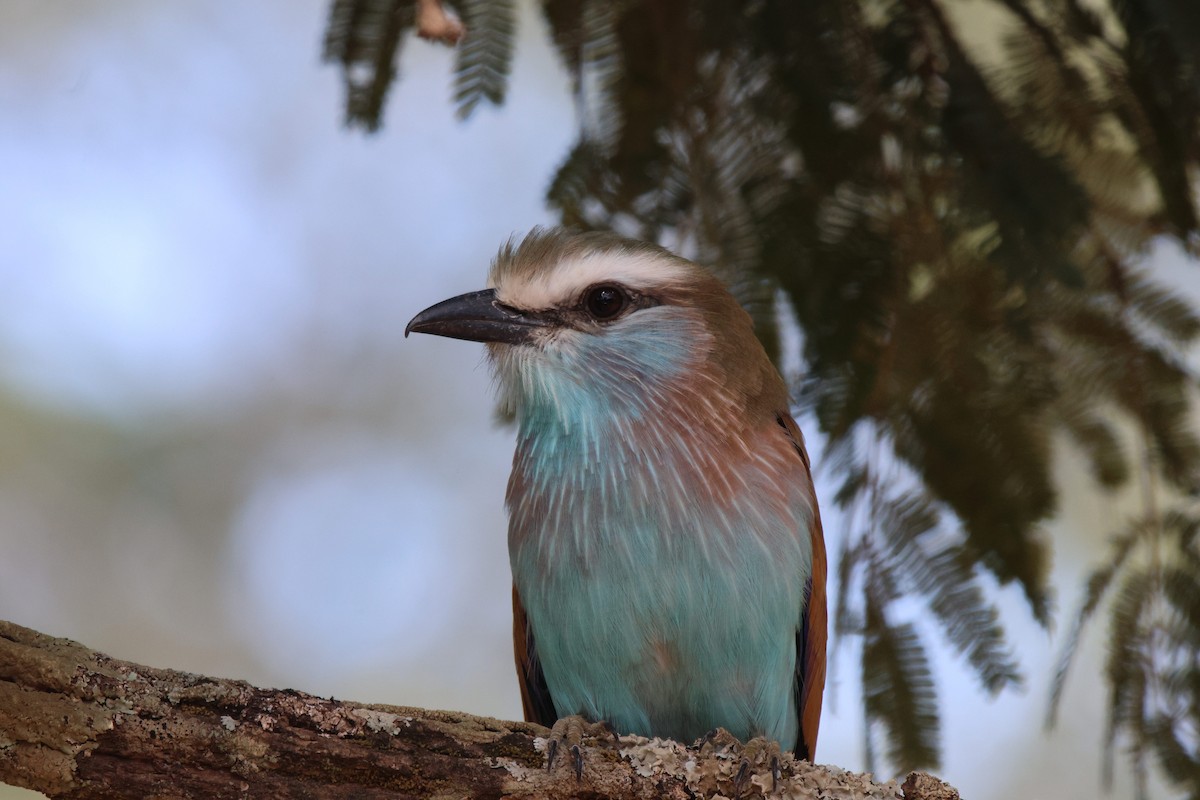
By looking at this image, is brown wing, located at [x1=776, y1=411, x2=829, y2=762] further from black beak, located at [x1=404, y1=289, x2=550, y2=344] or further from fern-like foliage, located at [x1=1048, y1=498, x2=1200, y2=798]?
black beak, located at [x1=404, y1=289, x2=550, y2=344]

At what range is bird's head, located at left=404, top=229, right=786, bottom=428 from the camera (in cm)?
345

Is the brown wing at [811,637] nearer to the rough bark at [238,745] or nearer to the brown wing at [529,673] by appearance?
the brown wing at [529,673]

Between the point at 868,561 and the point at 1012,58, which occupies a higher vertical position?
the point at 1012,58

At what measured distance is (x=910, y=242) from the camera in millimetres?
3572

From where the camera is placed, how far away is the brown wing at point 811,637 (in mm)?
3555

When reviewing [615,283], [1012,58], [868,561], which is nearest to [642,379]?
[615,283]

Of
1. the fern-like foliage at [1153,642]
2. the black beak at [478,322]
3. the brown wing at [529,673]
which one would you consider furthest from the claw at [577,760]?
the fern-like foliage at [1153,642]

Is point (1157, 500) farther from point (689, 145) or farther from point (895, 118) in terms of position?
point (689, 145)

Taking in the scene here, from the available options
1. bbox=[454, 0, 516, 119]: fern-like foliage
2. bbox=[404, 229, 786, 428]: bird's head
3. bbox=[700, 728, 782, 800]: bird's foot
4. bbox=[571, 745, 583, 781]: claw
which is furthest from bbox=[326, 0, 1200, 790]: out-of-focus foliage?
bbox=[571, 745, 583, 781]: claw

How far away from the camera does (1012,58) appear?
3561mm

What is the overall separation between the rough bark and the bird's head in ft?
3.22

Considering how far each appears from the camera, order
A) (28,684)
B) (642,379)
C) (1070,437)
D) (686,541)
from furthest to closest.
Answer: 1. (1070,437)
2. (642,379)
3. (686,541)
4. (28,684)

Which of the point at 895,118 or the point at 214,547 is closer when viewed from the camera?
the point at 895,118

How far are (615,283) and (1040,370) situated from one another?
3.81 ft
